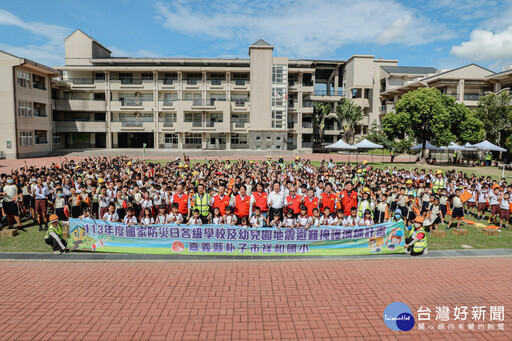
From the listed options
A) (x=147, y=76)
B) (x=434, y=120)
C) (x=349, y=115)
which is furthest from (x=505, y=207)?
(x=147, y=76)

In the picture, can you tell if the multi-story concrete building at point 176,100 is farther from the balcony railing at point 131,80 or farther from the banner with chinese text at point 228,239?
the banner with chinese text at point 228,239

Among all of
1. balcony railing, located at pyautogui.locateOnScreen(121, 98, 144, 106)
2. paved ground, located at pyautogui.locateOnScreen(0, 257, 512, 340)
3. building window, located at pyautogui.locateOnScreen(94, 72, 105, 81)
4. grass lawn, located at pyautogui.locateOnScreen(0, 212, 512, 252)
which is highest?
building window, located at pyautogui.locateOnScreen(94, 72, 105, 81)

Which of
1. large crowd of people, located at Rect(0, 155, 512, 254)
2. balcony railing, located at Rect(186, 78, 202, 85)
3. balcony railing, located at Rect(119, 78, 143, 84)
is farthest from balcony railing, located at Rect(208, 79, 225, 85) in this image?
large crowd of people, located at Rect(0, 155, 512, 254)

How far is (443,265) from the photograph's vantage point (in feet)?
28.9

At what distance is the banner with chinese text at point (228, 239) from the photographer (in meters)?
9.10

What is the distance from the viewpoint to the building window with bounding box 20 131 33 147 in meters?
35.5

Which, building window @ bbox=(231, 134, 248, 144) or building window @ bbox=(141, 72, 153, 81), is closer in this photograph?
building window @ bbox=(141, 72, 153, 81)

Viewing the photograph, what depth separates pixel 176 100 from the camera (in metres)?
48.6

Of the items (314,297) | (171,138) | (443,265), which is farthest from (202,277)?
(171,138)

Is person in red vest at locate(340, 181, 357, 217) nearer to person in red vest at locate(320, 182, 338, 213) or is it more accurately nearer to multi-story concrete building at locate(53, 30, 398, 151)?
person in red vest at locate(320, 182, 338, 213)

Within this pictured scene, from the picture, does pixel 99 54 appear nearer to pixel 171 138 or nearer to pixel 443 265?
pixel 171 138

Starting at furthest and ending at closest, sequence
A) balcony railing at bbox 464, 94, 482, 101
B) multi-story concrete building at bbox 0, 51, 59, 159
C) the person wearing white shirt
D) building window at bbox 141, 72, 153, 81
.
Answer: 1. building window at bbox 141, 72, 153, 81
2. balcony railing at bbox 464, 94, 482, 101
3. multi-story concrete building at bbox 0, 51, 59, 159
4. the person wearing white shirt

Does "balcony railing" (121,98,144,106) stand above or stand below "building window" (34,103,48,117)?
above

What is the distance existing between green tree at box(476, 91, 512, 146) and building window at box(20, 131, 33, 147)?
53.2 m
